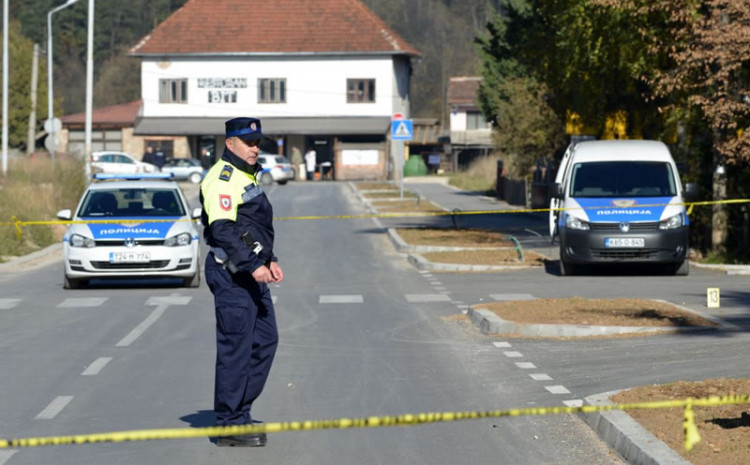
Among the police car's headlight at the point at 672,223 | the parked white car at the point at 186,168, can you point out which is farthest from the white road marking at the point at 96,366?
→ the parked white car at the point at 186,168

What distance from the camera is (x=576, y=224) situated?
22.0m

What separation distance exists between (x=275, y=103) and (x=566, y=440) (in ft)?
254

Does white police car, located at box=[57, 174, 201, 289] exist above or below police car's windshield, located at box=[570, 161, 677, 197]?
below

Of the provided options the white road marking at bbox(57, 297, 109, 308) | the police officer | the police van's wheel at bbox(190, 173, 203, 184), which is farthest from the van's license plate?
the police van's wheel at bbox(190, 173, 203, 184)

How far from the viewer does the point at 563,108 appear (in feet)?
107

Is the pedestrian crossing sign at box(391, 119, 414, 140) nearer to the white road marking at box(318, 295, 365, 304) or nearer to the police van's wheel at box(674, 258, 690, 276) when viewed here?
the police van's wheel at box(674, 258, 690, 276)

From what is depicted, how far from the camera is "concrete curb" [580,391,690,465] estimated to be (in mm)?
7688

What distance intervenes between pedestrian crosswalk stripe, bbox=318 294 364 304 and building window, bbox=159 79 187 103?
6720 cm

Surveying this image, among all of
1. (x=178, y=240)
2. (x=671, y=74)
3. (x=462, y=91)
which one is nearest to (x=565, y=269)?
(x=671, y=74)

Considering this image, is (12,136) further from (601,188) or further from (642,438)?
(642,438)

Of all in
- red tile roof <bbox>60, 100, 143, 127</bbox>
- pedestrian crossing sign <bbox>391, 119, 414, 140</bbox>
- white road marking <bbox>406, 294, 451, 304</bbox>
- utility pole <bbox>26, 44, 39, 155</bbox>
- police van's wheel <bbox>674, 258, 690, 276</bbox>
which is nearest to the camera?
white road marking <bbox>406, 294, 451, 304</bbox>

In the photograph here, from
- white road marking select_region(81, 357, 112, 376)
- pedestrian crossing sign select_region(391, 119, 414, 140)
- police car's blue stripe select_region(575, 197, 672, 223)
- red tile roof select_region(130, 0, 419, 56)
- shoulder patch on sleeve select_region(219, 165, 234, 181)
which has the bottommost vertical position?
white road marking select_region(81, 357, 112, 376)

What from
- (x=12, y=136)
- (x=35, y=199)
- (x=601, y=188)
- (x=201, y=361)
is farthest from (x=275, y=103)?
(x=201, y=361)

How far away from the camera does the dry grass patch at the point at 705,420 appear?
7758 millimetres
